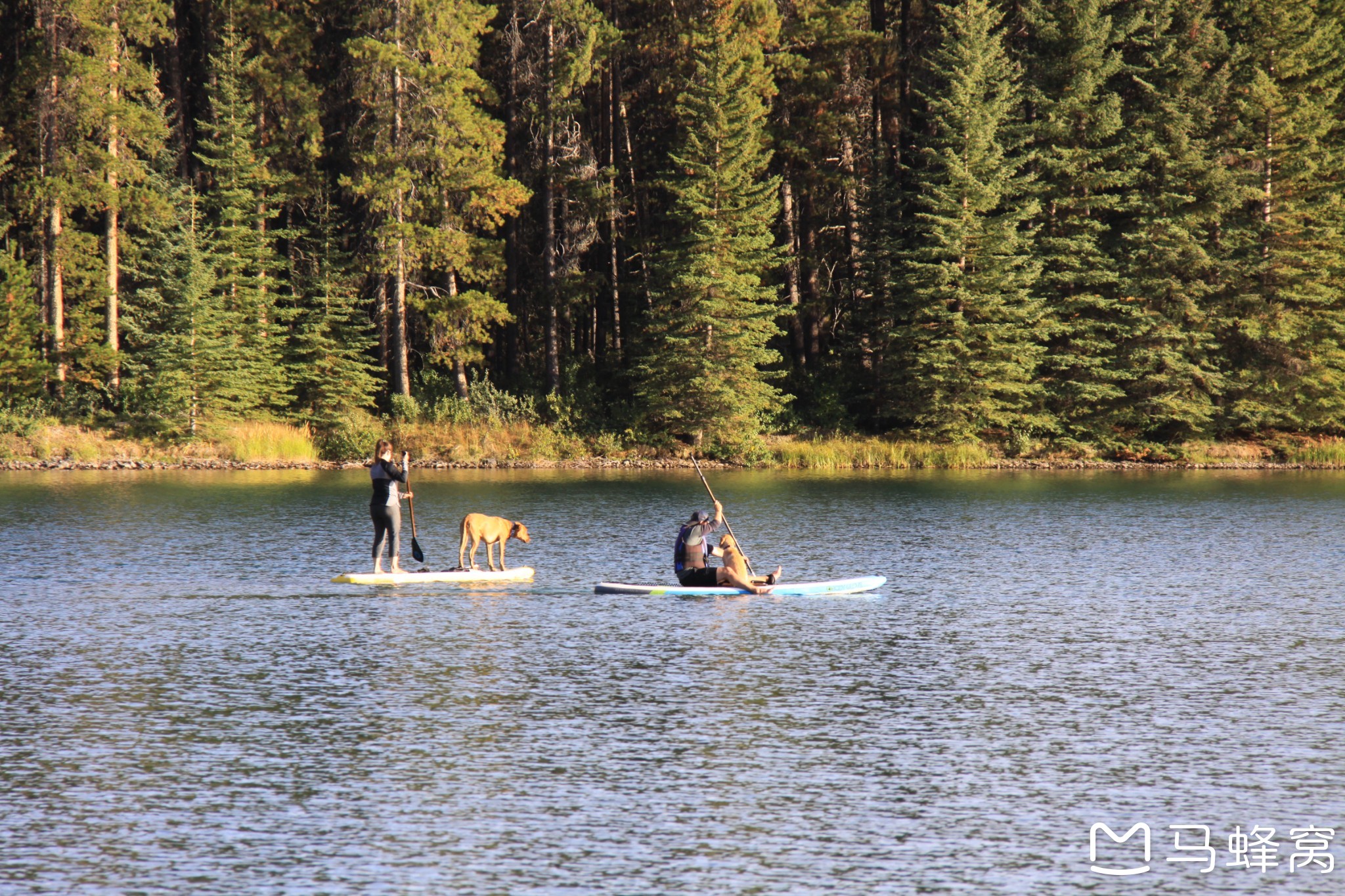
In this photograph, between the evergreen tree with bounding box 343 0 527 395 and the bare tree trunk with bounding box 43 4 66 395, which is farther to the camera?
the evergreen tree with bounding box 343 0 527 395

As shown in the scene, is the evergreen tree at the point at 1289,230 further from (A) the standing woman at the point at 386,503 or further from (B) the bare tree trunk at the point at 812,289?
(A) the standing woman at the point at 386,503

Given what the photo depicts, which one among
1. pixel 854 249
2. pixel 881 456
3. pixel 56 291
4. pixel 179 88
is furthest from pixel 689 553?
pixel 179 88

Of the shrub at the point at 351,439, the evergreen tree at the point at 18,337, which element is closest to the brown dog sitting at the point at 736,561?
the shrub at the point at 351,439

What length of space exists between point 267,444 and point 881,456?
22.9 m

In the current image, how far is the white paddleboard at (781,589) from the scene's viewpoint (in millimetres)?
20594

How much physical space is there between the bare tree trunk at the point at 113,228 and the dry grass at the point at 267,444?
16.4ft

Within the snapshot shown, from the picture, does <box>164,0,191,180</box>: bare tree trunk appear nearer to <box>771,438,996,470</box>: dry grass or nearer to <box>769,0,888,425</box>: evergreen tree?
<box>769,0,888,425</box>: evergreen tree

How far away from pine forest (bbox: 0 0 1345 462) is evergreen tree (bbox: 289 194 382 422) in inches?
8.0

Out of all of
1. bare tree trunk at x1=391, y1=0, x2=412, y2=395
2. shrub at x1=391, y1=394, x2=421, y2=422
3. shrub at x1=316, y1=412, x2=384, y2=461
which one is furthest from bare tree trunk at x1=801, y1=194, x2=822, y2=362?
shrub at x1=316, y1=412, x2=384, y2=461

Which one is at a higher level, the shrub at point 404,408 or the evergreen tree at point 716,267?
the evergreen tree at point 716,267

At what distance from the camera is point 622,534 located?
28484 millimetres

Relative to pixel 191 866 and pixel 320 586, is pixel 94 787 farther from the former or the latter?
pixel 320 586

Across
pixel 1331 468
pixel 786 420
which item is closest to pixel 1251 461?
pixel 1331 468

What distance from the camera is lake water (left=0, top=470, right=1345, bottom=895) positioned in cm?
926
